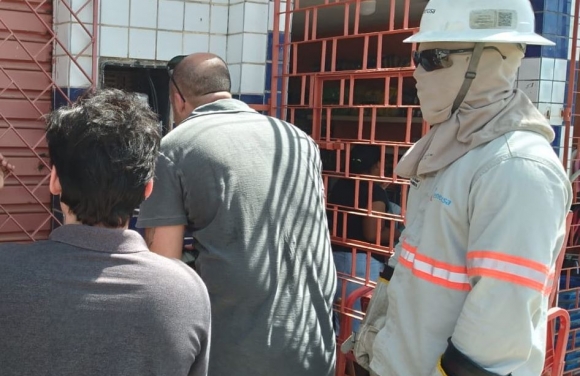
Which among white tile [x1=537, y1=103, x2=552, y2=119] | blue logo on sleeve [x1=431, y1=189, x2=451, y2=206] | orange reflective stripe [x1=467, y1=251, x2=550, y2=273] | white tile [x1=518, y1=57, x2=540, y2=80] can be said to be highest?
white tile [x1=518, y1=57, x2=540, y2=80]

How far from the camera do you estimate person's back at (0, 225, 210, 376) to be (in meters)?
1.35

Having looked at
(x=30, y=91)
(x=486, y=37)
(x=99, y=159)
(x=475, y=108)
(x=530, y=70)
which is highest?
(x=530, y=70)

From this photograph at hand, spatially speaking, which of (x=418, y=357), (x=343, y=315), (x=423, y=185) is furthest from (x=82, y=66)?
(x=418, y=357)

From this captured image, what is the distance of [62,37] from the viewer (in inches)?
151

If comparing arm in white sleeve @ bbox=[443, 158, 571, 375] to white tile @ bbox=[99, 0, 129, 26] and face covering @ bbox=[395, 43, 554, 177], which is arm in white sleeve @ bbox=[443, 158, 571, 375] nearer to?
face covering @ bbox=[395, 43, 554, 177]

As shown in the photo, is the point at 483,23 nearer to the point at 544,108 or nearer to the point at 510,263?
the point at 510,263

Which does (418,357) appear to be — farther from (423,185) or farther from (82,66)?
(82,66)

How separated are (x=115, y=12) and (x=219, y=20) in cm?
65

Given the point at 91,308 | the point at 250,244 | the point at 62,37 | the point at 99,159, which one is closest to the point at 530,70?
the point at 250,244

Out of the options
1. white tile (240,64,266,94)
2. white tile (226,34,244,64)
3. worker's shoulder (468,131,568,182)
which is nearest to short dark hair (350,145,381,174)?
white tile (240,64,266,94)

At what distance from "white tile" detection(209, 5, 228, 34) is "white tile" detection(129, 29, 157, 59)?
0.38 metres

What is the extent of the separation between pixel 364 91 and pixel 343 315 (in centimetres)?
317

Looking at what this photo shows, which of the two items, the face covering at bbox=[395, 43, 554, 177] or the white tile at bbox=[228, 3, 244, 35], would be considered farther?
the white tile at bbox=[228, 3, 244, 35]

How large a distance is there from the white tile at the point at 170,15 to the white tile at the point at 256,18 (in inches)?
16.0
